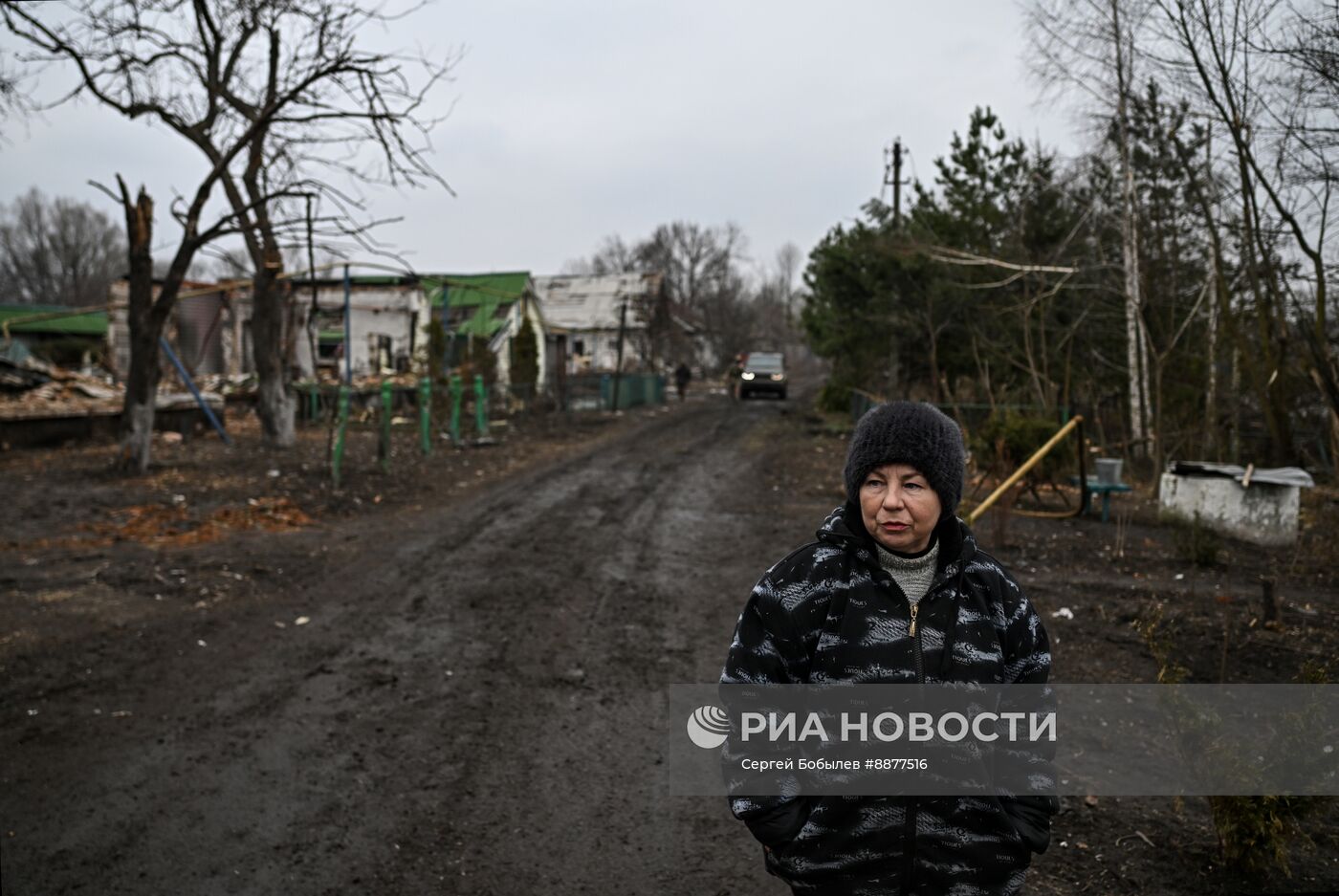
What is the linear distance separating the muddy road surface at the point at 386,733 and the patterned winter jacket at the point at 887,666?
64.6 inches

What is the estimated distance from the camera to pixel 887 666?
2064 mm

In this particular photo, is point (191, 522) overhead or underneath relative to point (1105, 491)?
underneath

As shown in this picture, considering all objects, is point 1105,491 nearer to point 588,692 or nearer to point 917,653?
point 588,692

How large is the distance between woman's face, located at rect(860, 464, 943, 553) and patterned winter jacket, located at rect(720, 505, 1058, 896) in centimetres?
5

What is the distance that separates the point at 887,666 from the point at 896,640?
61mm

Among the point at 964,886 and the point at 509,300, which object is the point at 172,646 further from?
the point at 509,300

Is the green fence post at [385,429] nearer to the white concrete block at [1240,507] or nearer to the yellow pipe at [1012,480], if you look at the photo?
the yellow pipe at [1012,480]

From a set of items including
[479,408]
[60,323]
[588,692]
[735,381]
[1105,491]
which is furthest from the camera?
[60,323]

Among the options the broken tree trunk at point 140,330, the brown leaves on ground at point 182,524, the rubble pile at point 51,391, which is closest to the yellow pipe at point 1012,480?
the brown leaves on ground at point 182,524

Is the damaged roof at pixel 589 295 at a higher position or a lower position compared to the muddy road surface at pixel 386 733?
higher

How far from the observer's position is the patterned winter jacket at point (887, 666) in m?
2.01

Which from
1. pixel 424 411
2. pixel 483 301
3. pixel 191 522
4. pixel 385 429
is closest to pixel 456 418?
pixel 424 411

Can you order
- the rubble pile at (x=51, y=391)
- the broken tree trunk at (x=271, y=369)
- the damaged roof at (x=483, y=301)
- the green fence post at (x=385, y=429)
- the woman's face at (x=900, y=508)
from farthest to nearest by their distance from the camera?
the damaged roof at (x=483, y=301) < the rubble pile at (x=51, y=391) < the broken tree trunk at (x=271, y=369) < the green fence post at (x=385, y=429) < the woman's face at (x=900, y=508)

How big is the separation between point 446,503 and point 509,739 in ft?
25.7
